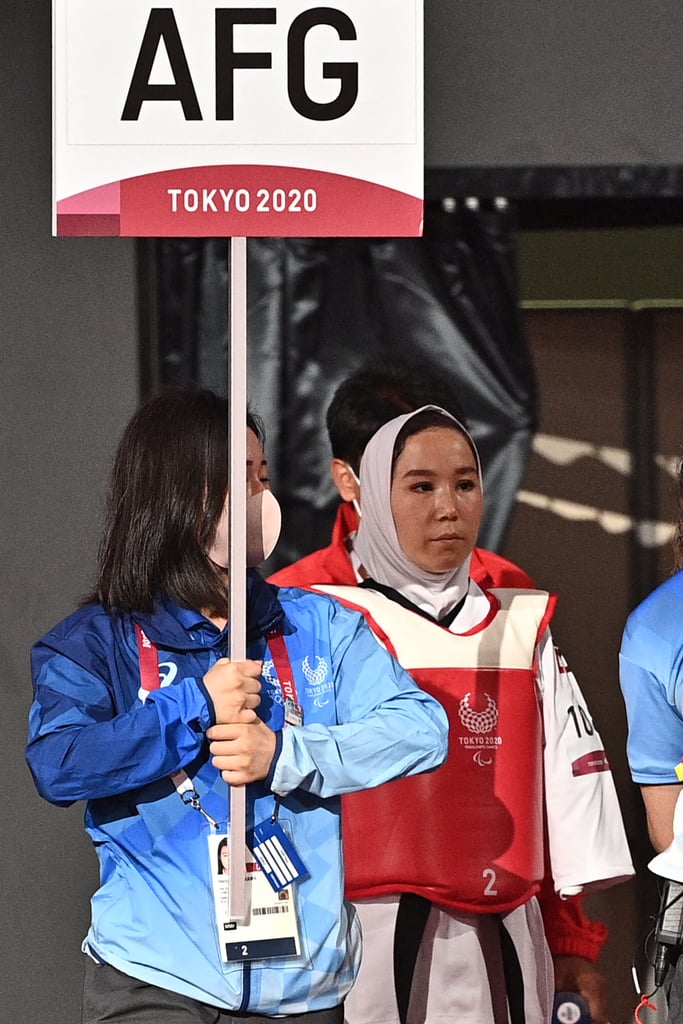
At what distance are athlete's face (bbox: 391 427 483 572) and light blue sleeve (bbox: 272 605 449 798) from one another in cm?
113

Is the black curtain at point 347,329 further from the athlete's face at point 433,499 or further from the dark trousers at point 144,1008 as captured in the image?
the dark trousers at point 144,1008


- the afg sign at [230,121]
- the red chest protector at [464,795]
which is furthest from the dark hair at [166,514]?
the red chest protector at [464,795]

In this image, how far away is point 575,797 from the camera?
11.4 feet

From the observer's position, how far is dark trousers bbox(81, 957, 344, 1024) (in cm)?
209

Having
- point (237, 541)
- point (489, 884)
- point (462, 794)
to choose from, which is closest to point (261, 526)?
point (237, 541)

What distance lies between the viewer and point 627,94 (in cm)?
374

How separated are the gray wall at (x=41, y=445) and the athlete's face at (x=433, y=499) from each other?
0.79 metres

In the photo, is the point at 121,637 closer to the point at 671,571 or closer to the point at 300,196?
the point at 300,196

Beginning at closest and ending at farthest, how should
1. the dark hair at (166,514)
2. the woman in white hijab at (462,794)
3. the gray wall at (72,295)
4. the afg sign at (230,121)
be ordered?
1. the dark hair at (166,514)
2. the afg sign at (230,121)
3. the woman in white hijab at (462,794)
4. the gray wall at (72,295)

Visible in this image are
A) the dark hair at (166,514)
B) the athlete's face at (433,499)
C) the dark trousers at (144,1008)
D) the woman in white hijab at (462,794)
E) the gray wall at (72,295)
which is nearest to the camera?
the dark trousers at (144,1008)

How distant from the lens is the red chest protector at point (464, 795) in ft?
11.1

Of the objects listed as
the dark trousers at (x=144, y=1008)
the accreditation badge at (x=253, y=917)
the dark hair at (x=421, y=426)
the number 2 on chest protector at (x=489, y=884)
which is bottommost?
the number 2 on chest protector at (x=489, y=884)

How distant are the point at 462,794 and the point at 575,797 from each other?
0.28 metres

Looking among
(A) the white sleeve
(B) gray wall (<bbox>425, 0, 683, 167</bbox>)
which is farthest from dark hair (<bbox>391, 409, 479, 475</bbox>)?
(B) gray wall (<bbox>425, 0, 683, 167</bbox>)
